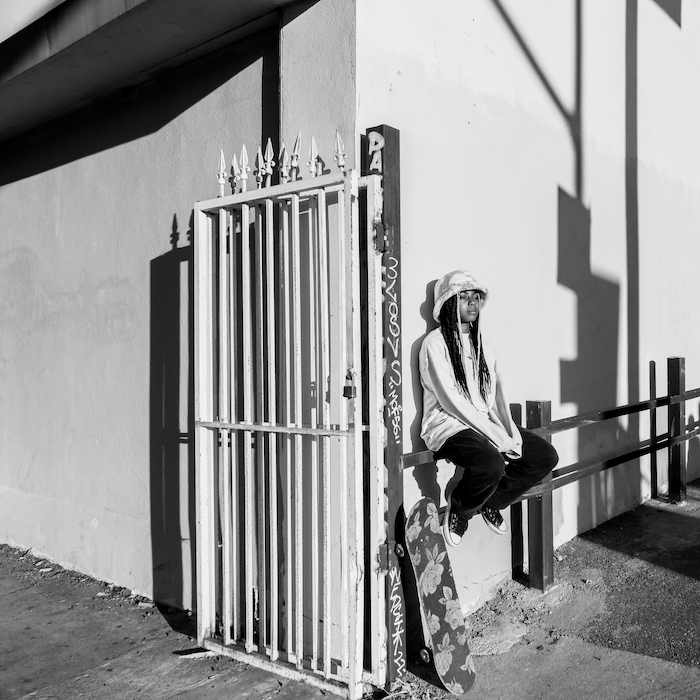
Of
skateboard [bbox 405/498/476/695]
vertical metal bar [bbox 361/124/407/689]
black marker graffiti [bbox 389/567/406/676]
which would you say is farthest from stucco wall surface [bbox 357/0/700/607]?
black marker graffiti [bbox 389/567/406/676]

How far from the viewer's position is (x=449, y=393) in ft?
12.0

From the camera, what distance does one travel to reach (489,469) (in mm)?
3551

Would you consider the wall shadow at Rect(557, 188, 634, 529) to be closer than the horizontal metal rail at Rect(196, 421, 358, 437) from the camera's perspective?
No

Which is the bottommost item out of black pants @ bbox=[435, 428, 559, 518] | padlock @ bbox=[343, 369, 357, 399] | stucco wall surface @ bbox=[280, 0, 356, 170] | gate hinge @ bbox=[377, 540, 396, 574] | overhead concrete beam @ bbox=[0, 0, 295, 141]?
gate hinge @ bbox=[377, 540, 396, 574]

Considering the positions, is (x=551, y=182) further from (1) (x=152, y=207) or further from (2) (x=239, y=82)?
(1) (x=152, y=207)

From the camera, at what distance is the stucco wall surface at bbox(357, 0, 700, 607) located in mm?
3914

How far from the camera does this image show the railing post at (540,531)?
4.43 m

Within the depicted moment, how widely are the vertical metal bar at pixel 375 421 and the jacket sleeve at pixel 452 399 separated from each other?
1.12 feet

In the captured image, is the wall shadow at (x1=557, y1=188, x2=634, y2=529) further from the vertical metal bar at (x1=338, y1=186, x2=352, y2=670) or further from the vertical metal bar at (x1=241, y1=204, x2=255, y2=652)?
the vertical metal bar at (x1=241, y1=204, x2=255, y2=652)

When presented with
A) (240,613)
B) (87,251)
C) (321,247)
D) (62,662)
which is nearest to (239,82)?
(321,247)

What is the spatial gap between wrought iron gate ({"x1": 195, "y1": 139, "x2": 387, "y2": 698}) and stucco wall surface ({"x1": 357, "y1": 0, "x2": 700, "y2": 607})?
0.40 metres

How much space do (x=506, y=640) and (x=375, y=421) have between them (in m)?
1.49

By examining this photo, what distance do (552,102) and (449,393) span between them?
2.45 m

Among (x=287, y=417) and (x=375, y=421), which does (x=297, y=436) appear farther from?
(x=375, y=421)
